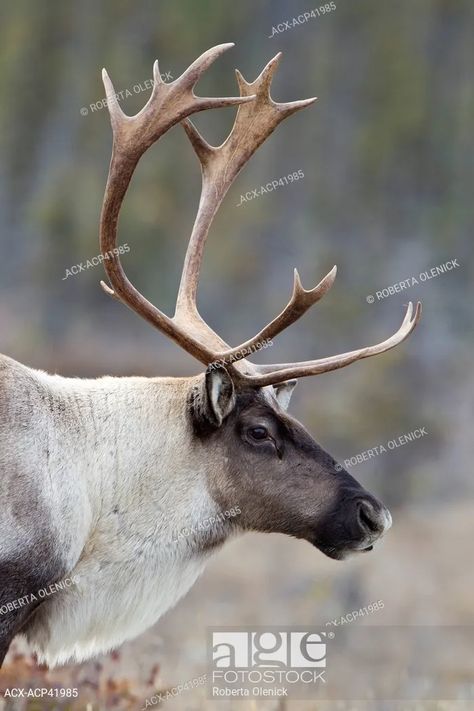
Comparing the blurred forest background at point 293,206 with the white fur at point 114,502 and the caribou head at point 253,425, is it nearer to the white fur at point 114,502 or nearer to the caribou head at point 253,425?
the caribou head at point 253,425

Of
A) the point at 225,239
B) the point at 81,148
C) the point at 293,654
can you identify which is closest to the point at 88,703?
the point at 293,654

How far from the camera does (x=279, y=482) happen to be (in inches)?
187

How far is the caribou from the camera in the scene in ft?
14.6

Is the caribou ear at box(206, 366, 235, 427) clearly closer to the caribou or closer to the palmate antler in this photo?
the caribou

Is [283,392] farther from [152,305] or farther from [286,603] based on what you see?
[286,603]

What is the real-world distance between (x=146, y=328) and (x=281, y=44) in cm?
638

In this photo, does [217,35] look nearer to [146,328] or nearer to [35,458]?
[146,328]

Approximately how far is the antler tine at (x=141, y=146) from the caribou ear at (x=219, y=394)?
23 cm

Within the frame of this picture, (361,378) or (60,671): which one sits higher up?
(60,671)

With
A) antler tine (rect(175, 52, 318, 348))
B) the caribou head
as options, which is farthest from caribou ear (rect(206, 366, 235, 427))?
antler tine (rect(175, 52, 318, 348))

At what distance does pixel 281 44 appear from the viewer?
65.8ft

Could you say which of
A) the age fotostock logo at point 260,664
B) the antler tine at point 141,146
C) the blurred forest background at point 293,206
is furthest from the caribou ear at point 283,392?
the blurred forest background at point 293,206

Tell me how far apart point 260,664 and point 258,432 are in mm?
1703

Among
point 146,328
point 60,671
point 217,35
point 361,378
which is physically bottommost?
point 361,378
